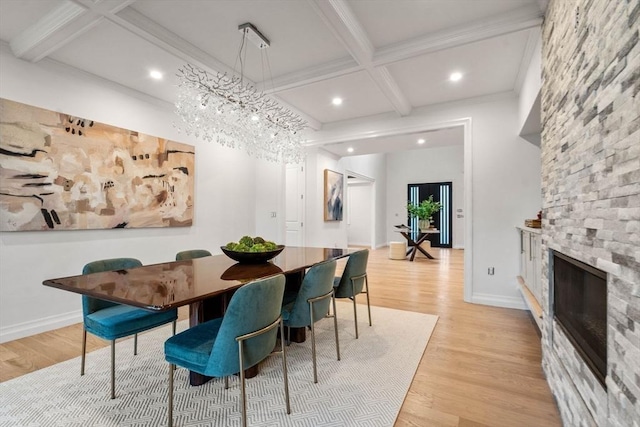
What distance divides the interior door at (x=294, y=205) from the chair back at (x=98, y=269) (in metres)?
3.66

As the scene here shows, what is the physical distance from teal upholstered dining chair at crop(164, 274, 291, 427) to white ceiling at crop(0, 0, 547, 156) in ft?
6.41

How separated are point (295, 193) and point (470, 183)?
10.4ft

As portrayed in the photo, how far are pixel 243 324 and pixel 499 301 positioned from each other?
138 inches

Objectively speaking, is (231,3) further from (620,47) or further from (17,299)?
(17,299)

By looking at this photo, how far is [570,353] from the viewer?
153 centimetres

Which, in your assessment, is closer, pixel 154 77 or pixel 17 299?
pixel 17 299

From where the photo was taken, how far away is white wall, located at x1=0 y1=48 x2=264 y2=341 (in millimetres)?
2727

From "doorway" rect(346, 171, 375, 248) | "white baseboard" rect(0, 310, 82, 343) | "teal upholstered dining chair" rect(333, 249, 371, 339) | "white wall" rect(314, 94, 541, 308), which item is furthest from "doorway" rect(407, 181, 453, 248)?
"white baseboard" rect(0, 310, 82, 343)

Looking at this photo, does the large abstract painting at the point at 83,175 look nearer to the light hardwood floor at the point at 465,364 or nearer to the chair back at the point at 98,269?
the light hardwood floor at the point at 465,364

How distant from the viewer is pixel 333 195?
21.5 feet

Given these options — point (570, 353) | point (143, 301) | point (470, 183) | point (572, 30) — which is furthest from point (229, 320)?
point (470, 183)

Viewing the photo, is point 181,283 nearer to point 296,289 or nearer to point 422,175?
point 296,289

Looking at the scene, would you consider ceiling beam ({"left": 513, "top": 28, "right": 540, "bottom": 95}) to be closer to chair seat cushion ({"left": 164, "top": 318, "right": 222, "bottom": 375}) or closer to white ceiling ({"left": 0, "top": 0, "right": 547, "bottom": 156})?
white ceiling ({"left": 0, "top": 0, "right": 547, "bottom": 156})

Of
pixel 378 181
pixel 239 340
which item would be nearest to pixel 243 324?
pixel 239 340
